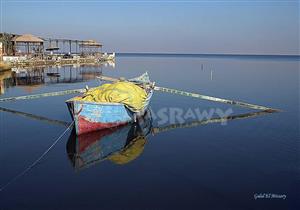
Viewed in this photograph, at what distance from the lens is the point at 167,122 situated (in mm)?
22250

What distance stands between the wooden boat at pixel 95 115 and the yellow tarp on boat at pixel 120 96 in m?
0.39

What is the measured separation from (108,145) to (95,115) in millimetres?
2001

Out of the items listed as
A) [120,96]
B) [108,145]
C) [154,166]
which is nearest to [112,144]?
[108,145]

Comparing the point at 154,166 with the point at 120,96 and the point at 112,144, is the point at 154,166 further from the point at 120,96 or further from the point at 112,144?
the point at 120,96

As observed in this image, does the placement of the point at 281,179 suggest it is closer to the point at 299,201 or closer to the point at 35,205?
the point at 299,201

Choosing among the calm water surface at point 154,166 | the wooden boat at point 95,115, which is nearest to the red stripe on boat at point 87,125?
the wooden boat at point 95,115

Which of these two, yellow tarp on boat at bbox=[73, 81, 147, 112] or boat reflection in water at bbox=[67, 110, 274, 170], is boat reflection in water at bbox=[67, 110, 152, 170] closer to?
boat reflection in water at bbox=[67, 110, 274, 170]

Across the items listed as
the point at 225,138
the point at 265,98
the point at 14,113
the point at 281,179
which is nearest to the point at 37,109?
the point at 14,113

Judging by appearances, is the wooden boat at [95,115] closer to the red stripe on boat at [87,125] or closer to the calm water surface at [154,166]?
the red stripe on boat at [87,125]

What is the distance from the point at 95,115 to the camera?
57.3ft

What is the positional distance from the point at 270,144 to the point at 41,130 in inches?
521

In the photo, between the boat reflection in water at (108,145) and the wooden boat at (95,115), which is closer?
the boat reflection in water at (108,145)

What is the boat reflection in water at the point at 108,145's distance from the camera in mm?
14672

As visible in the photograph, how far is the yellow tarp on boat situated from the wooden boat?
389 millimetres
